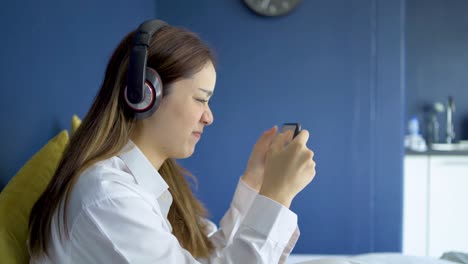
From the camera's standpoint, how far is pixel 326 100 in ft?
10.8

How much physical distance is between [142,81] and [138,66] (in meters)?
0.03

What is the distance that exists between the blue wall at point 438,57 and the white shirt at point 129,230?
3.38m

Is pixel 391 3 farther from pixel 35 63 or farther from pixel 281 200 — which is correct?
Result: pixel 281 200

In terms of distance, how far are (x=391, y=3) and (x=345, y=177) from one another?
1.09 m

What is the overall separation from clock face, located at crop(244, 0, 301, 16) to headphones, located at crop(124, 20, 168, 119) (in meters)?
2.26

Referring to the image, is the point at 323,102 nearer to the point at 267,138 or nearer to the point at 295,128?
the point at 267,138

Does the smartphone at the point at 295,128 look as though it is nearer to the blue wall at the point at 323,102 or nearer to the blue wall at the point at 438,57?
the blue wall at the point at 323,102

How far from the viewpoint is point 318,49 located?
130 inches

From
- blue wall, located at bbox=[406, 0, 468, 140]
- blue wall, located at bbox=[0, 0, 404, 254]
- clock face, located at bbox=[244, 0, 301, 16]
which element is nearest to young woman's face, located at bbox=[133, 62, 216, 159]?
blue wall, located at bbox=[0, 0, 404, 254]

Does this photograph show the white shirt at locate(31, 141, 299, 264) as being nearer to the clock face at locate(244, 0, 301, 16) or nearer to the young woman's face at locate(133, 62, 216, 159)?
the young woman's face at locate(133, 62, 216, 159)

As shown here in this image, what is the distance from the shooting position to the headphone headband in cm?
103

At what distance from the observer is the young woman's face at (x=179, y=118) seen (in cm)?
113

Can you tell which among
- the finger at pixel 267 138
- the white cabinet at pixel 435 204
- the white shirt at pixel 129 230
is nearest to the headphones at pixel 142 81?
the white shirt at pixel 129 230

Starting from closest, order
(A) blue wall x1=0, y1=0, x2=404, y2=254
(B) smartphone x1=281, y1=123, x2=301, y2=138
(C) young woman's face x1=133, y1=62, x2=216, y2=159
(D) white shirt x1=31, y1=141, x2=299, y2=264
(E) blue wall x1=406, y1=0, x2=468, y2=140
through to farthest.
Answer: (D) white shirt x1=31, y1=141, x2=299, y2=264, (C) young woman's face x1=133, y1=62, x2=216, y2=159, (B) smartphone x1=281, y1=123, x2=301, y2=138, (A) blue wall x1=0, y1=0, x2=404, y2=254, (E) blue wall x1=406, y1=0, x2=468, y2=140
